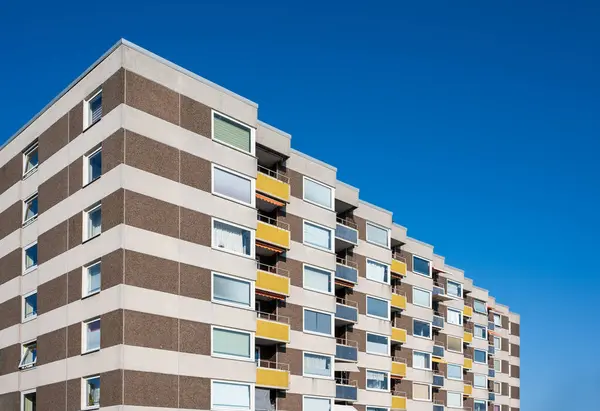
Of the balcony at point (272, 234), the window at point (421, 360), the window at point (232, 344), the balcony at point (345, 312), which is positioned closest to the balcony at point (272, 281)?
the balcony at point (272, 234)

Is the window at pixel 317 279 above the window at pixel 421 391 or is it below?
above

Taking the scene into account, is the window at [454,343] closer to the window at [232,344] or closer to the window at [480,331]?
the window at [480,331]

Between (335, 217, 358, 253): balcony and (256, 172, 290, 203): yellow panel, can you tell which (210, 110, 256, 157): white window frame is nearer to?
(256, 172, 290, 203): yellow panel

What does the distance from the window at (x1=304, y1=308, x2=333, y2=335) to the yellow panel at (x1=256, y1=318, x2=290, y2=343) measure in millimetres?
4062

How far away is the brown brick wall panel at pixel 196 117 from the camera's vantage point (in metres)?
40.9

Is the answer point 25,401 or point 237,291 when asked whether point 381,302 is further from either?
point 25,401

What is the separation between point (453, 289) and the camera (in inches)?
3310

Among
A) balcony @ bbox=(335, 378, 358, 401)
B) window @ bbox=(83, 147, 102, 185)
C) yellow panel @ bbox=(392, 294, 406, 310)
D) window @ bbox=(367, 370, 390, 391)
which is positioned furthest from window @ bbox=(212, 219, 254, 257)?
yellow panel @ bbox=(392, 294, 406, 310)

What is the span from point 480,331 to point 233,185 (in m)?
56.4

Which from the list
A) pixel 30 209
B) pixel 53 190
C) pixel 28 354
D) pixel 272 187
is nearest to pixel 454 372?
pixel 272 187

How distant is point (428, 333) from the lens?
72.2 m

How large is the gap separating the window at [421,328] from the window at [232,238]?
3087 centimetres

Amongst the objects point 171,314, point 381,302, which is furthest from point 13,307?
point 381,302

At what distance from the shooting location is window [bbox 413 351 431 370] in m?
70.2
